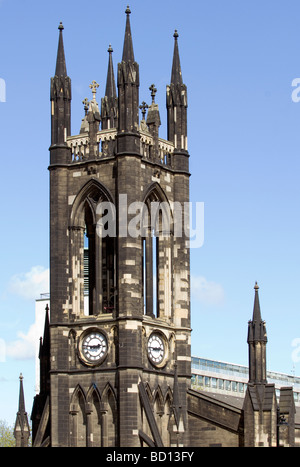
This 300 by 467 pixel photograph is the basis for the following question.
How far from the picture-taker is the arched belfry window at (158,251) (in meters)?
71.6

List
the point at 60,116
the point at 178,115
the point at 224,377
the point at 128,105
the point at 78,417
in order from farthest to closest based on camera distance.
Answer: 1. the point at 224,377
2. the point at 178,115
3. the point at 60,116
4. the point at 128,105
5. the point at 78,417

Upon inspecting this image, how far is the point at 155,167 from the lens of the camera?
72250 mm

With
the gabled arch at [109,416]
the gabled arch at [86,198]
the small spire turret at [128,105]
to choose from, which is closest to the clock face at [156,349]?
the gabled arch at [109,416]

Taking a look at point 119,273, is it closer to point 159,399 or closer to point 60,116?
point 159,399

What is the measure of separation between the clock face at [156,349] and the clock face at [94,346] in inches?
99.4

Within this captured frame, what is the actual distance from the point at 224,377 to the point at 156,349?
184ft

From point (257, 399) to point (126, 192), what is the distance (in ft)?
40.8

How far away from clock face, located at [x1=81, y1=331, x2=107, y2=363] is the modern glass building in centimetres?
5156

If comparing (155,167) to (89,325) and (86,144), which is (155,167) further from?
(89,325)

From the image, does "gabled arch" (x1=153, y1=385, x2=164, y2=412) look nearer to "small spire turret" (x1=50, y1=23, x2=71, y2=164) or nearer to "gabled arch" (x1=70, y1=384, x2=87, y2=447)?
"gabled arch" (x1=70, y1=384, x2=87, y2=447)

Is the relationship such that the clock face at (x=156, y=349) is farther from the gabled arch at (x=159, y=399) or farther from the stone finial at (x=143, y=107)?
the stone finial at (x=143, y=107)

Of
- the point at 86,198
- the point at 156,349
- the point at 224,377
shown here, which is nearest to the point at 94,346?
the point at 156,349

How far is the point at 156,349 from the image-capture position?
70.7m
